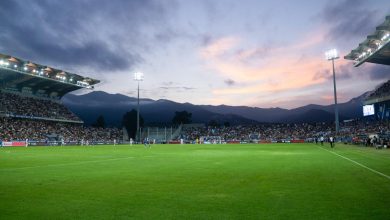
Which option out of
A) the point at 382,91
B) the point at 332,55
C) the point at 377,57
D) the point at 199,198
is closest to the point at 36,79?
the point at 332,55

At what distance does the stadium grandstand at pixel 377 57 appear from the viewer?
170ft

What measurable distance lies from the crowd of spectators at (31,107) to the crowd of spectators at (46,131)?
1.59 m

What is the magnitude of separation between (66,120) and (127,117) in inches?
1956

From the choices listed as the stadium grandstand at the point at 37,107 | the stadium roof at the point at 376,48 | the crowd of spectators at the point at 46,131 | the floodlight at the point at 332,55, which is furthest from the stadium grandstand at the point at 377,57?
the crowd of spectators at the point at 46,131

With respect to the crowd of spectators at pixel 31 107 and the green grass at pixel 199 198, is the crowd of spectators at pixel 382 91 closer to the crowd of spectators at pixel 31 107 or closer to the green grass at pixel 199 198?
the green grass at pixel 199 198

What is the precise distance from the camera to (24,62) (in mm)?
64312

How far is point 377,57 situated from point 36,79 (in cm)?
7041

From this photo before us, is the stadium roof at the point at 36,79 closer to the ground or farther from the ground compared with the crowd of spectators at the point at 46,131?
farther from the ground

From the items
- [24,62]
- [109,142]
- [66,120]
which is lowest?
[109,142]

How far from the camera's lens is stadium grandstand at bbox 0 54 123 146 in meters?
64.4

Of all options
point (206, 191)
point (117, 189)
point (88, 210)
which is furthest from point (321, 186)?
point (88, 210)

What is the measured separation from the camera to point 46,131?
2837 inches

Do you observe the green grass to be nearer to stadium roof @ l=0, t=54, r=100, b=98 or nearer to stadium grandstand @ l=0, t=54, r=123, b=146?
stadium grandstand @ l=0, t=54, r=123, b=146

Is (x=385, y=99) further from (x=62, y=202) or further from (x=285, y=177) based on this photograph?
(x=62, y=202)
